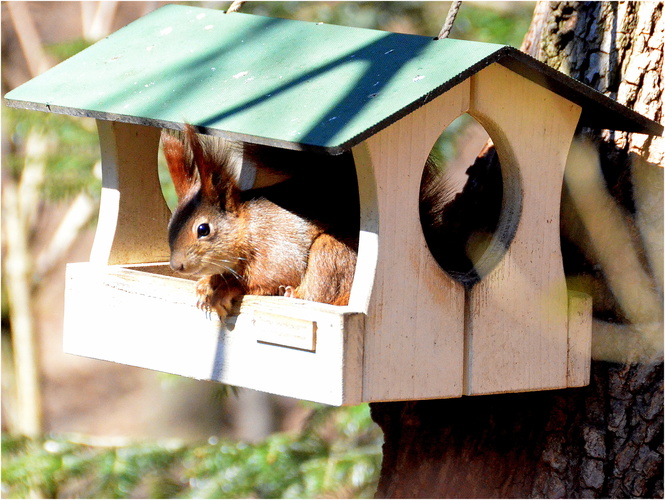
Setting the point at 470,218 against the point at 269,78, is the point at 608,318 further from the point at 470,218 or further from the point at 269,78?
the point at 269,78

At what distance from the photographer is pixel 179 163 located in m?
2.39

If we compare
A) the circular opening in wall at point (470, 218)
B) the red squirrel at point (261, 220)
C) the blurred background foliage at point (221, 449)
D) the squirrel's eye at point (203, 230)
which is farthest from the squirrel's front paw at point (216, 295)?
the blurred background foliage at point (221, 449)

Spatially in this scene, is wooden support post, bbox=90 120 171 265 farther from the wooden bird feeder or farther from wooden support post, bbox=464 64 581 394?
wooden support post, bbox=464 64 581 394

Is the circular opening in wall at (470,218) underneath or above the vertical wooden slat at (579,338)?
above

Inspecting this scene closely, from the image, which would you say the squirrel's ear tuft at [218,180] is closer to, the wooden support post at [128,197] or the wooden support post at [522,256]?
the wooden support post at [128,197]

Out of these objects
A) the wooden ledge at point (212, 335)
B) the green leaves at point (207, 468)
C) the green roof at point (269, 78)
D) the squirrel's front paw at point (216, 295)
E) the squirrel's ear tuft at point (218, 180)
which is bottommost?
the green leaves at point (207, 468)

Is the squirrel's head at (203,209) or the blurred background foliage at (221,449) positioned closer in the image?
the squirrel's head at (203,209)

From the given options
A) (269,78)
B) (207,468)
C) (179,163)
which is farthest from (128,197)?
(207,468)

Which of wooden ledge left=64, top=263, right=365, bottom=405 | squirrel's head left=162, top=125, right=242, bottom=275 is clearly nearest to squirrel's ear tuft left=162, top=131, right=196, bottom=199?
squirrel's head left=162, top=125, right=242, bottom=275

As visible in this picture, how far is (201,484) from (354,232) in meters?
1.90

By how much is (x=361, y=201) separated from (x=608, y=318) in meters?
0.82

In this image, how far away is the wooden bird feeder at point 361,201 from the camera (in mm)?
1850

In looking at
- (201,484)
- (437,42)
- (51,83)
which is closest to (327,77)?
(437,42)

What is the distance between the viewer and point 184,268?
2.29 metres
